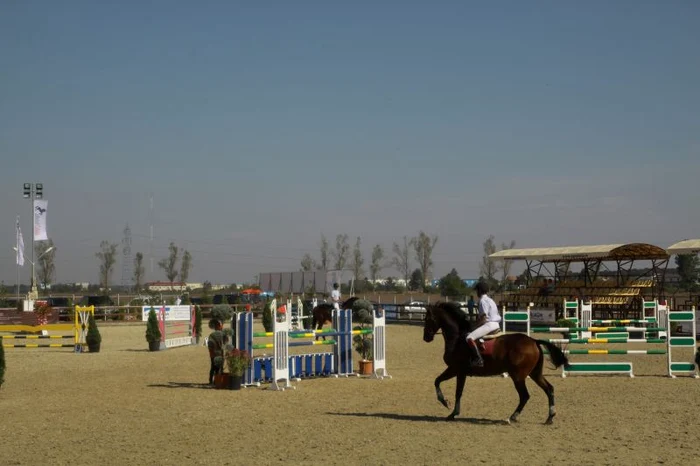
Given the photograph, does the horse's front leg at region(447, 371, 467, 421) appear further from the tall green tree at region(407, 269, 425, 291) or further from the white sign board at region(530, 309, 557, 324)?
the tall green tree at region(407, 269, 425, 291)

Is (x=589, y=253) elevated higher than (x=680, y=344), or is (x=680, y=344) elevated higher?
(x=589, y=253)

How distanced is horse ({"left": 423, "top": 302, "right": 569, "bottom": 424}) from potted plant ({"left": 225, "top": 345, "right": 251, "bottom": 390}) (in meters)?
4.30

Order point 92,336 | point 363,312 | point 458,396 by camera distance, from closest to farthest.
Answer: point 458,396
point 92,336
point 363,312

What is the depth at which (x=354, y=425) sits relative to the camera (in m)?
10.6

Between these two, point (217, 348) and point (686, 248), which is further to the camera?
point (686, 248)

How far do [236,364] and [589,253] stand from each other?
2577cm

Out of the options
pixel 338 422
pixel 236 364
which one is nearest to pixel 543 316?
pixel 236 364

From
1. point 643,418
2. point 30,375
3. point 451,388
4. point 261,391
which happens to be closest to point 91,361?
point 30,375

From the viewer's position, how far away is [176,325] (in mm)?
28125

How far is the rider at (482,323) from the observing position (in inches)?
440

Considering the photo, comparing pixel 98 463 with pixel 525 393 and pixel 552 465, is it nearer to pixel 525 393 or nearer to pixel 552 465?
pixel 552 465

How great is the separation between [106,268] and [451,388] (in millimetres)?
83462

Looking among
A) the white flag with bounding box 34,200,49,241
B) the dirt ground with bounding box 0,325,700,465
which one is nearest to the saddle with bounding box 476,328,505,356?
the dirt ground with bounding box 0,325,700,465

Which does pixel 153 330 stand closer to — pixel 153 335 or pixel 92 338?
pixel 153 335
